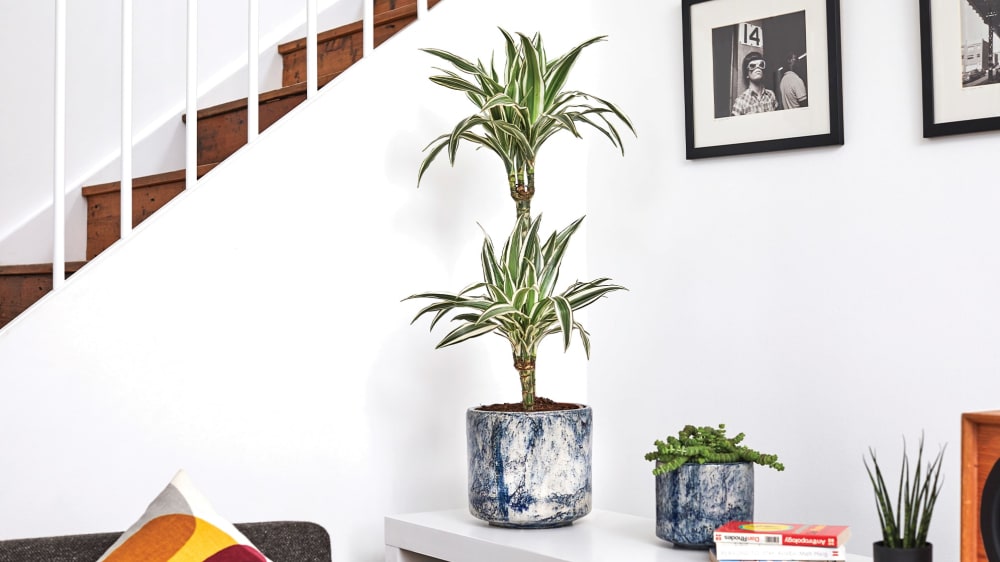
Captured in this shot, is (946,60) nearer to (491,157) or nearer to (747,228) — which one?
(747,228)

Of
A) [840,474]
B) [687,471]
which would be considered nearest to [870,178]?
[840,474]

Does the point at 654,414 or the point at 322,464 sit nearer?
the point at 322,464

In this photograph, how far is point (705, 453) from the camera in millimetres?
1773

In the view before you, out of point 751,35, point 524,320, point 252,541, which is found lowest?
point 252,541

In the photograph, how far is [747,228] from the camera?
2.29m

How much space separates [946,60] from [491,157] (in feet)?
3.34

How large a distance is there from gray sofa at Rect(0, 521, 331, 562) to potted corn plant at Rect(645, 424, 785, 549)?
640 millimetres

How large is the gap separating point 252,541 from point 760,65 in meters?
1.51

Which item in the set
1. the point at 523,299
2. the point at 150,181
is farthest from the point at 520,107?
the point at 150,181

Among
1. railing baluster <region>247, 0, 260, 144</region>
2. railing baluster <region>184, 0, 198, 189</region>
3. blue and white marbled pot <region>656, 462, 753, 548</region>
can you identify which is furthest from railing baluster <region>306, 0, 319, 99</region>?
blue and white marbled pot <region>656, 462, 753, 548</region>

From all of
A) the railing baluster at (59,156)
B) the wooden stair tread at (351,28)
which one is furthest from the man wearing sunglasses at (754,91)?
the railing baluster at (59,156)

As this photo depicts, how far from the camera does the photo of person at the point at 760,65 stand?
2.19 metres

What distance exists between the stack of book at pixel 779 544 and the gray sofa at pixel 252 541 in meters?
0.63

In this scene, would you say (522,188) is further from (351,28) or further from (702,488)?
(351,28)
